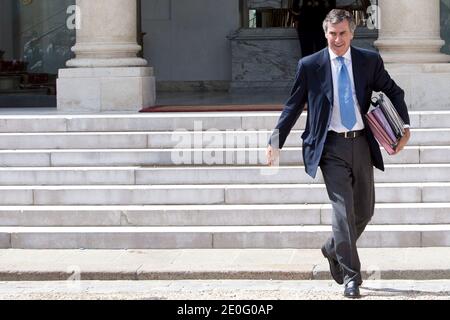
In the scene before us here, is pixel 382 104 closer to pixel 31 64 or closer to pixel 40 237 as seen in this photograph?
pixel 40 237

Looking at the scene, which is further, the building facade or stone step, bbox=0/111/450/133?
the building facade

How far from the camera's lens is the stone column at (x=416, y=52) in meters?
14.6

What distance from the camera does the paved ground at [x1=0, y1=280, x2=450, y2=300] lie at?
29.6 feet

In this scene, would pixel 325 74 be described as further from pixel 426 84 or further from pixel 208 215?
pixel 426 84

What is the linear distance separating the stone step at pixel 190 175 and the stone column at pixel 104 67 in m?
2.79

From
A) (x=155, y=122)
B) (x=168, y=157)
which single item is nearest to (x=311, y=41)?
(x=155, y=122)

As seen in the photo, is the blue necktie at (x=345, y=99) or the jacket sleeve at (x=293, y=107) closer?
the blue necktie at (x=345, y=99)

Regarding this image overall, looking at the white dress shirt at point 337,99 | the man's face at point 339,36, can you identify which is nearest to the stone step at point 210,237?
the white dress shirt at point 337,99

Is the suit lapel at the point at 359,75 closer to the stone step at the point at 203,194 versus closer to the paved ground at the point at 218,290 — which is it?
the paved ground at the point at 218,290

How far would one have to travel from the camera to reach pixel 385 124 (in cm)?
863

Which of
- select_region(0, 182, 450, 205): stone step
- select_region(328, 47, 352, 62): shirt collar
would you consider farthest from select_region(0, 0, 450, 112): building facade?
select_region(328, 47, 352, 62): shirt collar

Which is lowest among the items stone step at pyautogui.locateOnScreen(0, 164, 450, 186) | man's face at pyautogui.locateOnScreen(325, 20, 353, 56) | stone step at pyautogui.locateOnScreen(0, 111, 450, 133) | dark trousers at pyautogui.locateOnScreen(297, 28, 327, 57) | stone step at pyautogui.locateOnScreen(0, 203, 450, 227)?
stone step at pyautogui.locateOnScreen(0, 203, 450, 227)

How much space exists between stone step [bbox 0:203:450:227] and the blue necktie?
260cm

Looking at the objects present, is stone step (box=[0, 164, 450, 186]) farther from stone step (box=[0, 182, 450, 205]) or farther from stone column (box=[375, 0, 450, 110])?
stone column (box=[375, 0, 450, 110])
